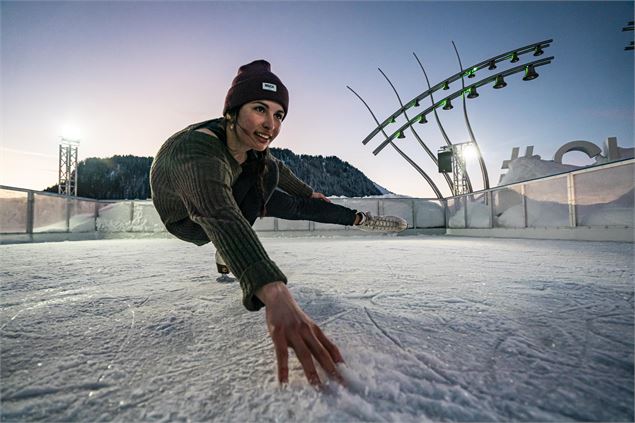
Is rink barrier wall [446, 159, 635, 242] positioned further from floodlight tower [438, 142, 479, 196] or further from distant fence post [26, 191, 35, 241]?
distant fence post [26, 191, 35, 241]

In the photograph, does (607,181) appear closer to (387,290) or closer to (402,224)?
(402,224)

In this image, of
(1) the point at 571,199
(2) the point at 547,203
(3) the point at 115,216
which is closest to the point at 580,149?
(2) the point at 547,203

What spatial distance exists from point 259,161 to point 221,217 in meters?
0.86

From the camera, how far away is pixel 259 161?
159 cm

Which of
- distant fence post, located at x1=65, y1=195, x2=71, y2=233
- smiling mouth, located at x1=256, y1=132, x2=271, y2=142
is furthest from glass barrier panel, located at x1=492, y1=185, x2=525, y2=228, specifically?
distant fence post, located at x1=65, y1=195, x2=71, y2=233

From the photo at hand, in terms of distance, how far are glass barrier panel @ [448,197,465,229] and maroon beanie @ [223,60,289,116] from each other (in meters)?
9.56

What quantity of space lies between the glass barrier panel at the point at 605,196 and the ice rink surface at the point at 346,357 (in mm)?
5274

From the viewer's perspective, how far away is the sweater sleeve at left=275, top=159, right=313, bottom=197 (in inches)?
80.4

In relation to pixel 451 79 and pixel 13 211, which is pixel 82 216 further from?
pixel 451 79

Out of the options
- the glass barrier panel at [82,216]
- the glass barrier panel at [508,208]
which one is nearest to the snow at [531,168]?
the glass barrier panel at [508,208]

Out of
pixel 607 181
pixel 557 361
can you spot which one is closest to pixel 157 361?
pixel 557 361

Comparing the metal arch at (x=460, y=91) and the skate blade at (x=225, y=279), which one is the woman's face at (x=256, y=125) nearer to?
the skate blade at (x=225, y=279)

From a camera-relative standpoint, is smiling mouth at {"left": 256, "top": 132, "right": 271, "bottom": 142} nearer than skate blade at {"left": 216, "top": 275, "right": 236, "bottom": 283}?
Yes

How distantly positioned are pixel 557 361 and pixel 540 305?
51 centimetres
